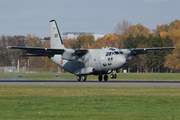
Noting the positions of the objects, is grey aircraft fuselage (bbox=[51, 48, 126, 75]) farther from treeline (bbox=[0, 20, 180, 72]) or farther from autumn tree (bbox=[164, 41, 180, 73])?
autumn tree (bbox=[164, 41, 180, 73])

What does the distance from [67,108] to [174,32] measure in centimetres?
9678

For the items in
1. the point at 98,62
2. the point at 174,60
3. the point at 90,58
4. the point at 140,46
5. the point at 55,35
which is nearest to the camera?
the point at 98,62

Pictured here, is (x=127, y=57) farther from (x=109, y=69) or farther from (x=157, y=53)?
(x=157, y=53)

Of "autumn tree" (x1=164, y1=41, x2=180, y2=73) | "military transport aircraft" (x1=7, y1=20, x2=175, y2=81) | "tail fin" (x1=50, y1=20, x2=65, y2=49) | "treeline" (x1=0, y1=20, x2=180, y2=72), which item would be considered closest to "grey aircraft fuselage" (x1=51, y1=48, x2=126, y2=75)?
"military transport aircraft" (x1=7, y1=20, x2=175, y2=81)

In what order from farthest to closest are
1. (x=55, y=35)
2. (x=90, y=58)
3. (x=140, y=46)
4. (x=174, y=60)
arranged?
(x=140, y=46) → (x=174, y=60) → (x=55, y=35) → (x=90, y=58)

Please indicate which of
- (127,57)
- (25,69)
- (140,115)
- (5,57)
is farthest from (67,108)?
(5,57)

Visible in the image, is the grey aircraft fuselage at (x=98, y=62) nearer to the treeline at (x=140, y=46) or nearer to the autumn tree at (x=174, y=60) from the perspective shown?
the treeline at (x=140, y=46)

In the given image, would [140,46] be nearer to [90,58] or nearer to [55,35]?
[55,35]

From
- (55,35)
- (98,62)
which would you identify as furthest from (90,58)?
(55,35)

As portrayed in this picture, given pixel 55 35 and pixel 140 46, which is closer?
pixel 55 35

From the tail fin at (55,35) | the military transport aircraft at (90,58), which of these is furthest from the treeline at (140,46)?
the military transport aircraft at (90,58)

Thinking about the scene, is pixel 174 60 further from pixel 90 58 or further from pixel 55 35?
pixel 90 58

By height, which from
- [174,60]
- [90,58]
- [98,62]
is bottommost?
[98,62]

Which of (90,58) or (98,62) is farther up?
(90,58)
